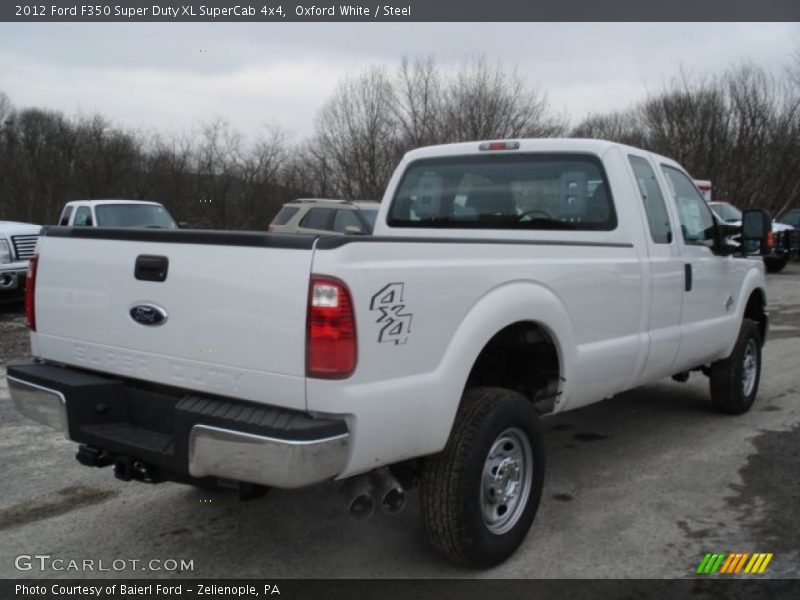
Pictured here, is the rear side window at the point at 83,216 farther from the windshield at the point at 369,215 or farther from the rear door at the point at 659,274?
the rear door at the point at 659,274

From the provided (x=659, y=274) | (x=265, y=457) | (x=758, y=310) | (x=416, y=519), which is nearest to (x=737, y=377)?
(x=758, y=310)

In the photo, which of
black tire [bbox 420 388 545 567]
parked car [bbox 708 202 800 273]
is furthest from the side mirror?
parked car [bbox 708 202 800 273]

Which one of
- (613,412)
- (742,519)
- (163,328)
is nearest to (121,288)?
(163,328)

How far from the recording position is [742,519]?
4.05 meters

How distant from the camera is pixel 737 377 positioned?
6.02 m

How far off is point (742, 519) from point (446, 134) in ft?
88.7

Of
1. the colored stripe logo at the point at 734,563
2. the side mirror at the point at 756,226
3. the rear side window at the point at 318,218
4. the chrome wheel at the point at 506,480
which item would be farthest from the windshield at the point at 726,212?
the chrome wheel at the point at 506,480

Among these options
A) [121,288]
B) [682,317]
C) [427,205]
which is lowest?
[682,317]

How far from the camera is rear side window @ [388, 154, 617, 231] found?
4.70 m

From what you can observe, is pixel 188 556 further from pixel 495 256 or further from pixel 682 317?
pixel 682 317

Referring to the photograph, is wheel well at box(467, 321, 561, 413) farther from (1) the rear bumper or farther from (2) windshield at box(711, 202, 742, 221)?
(2) windshield at box(711, 202, 742, 221)

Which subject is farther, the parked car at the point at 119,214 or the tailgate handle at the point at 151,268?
the parked car at the point at 119,214

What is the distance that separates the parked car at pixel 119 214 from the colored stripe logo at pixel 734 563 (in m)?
13.0

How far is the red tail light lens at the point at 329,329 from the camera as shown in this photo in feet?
8.87
